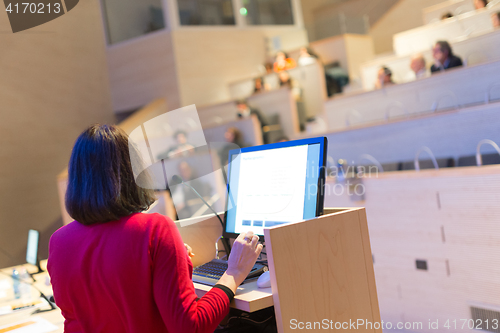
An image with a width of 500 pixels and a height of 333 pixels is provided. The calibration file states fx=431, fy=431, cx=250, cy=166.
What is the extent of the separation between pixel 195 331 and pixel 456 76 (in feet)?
10.8

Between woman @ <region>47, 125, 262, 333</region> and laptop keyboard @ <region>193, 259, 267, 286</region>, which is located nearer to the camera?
woman @ <region>47, 125, 262, 333</region>

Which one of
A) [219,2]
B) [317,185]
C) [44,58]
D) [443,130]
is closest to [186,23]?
[219,2]

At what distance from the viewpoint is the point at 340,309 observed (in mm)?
1037

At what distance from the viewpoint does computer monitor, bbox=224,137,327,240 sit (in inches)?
42.8

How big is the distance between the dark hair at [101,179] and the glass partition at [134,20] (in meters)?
6.20

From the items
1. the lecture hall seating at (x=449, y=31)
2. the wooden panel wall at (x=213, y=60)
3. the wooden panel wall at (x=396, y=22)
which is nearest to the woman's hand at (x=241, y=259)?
the lecture hall seating at (x=449, y=31)

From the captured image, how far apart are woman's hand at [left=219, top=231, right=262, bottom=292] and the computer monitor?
0.11 meters

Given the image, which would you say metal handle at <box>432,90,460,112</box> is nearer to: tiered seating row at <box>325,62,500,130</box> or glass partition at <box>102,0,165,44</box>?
tiered seating row at <box>325,62,500,130</box>

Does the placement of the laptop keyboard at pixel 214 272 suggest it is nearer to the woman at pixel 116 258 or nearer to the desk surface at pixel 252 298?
the desk surface at pixel 252 298

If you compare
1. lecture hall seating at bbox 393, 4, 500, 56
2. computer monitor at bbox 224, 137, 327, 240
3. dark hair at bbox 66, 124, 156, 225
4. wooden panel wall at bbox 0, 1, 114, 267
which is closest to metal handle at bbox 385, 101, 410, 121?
lecture hall seating at bbox 393, 4, 500, 56

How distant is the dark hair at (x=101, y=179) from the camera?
906mm

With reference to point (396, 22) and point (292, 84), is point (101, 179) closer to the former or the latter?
point (292, 84)

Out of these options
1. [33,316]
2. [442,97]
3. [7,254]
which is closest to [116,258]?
[33,316]

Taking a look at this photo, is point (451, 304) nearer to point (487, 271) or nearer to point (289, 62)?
point (487, 271)
